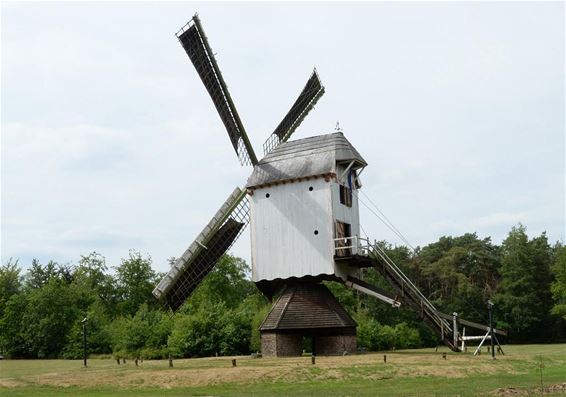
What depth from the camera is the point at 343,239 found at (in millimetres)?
29422

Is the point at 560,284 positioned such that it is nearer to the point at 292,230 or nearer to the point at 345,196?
the point at 345,196

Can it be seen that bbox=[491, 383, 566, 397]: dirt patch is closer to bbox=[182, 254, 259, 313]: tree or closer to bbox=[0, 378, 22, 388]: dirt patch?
bbox=[0, 378, 22, 388]: dirt patch

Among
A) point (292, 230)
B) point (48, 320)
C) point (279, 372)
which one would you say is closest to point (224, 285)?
point (48, 320)

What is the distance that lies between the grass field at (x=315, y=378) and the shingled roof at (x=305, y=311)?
2141mm

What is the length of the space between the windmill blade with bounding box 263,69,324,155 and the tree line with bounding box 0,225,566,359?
361 inches

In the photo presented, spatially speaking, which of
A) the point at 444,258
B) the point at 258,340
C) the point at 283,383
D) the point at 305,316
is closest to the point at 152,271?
the point at 444,258

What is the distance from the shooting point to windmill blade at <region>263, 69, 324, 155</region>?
34.4 metres

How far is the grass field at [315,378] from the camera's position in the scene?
1972cm

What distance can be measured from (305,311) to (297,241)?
3.06 meters

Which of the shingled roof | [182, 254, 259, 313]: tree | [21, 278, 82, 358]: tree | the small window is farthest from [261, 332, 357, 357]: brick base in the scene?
[182, 254, 259, 313]: tree

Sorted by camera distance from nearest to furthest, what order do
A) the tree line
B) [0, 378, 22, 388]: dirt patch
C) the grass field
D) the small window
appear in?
the grass field, [0, 378, 22, 388]: dirt patch, the small window, the tree line

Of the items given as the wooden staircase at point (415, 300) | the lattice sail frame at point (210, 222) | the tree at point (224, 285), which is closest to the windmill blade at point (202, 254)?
the lattice sail frame at point (210, 222)

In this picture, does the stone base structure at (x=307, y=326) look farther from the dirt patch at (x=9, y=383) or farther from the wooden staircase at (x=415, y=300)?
the dirt patch at (x=9, y=383)

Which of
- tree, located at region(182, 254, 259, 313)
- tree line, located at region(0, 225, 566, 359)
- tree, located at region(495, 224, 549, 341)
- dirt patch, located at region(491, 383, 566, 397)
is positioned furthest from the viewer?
tree, located at region(182, 254, 259, 313)
